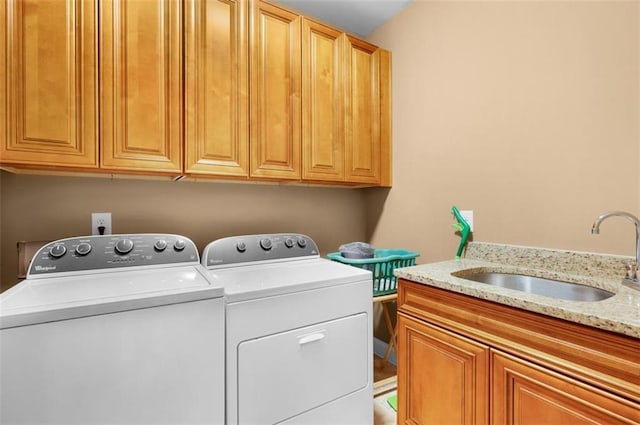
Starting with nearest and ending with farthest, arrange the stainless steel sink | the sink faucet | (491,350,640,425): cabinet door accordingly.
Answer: (491,350,640,425): cabinet door < the sink faucet < the stainless steel sink

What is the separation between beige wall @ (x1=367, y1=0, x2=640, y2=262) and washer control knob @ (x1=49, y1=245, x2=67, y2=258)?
1954mm

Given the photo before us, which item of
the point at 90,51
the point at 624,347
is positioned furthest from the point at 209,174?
the point at 624,347

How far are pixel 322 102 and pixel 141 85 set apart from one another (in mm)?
1023

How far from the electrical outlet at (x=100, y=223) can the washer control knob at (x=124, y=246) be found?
302 millimetres

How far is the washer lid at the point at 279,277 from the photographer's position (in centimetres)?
127

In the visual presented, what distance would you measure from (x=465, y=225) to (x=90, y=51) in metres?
2.04

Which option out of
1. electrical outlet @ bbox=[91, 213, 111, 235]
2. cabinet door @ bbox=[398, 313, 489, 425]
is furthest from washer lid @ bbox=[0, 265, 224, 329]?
cabinet door @ bbox=[398, 313, 489, 425]

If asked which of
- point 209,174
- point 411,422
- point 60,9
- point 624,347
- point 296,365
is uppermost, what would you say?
point 60,9

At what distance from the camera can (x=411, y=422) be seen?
1430 mm

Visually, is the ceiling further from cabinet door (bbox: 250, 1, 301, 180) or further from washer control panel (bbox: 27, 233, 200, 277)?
washer control panel (bbox: 27, 233, 200, 277)

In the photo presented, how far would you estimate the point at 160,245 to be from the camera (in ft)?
5.14

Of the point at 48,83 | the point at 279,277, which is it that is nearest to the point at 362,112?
the point at 279,277

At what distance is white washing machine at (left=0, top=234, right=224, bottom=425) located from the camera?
3.00ft

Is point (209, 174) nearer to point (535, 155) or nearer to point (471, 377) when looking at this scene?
point (471, 377)
